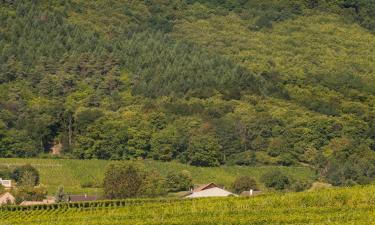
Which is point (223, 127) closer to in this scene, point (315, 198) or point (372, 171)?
point (372, 171)

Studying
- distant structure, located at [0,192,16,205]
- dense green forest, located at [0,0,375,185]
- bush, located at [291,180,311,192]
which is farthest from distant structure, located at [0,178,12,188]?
bush, located at [291,180,311,192]

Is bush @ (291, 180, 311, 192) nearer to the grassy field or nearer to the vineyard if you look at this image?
the grassy field

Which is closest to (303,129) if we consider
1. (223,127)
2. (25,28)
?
(223,127)

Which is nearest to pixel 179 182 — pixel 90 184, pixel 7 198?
pixel 90 184

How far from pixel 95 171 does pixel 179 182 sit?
36.8 ft

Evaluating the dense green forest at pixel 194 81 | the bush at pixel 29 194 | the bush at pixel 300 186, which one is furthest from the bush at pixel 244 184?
the bush at pixel 29 194

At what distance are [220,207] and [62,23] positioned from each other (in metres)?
117

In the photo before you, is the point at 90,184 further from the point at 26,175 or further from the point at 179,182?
the point at 179,182

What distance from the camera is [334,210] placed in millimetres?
41281

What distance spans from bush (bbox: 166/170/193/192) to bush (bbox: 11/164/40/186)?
349 inches

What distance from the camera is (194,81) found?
138875mm

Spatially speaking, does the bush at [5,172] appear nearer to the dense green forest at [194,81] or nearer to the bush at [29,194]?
the dense green forest at [194,81]

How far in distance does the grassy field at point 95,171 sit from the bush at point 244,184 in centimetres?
354

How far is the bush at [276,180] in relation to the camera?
93.6 m
